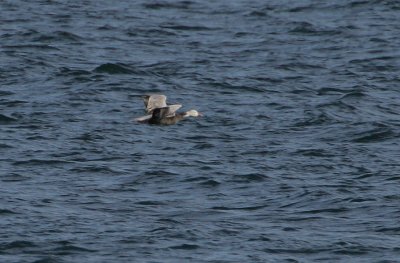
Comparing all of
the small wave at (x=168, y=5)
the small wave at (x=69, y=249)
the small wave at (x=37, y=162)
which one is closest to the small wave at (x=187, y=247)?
the small wave at (x=69, y=249)

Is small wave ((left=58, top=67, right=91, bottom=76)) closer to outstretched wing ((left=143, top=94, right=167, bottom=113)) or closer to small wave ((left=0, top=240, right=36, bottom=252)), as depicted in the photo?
outstretched wing ((left=143, top=94, right=167, bottom=113))

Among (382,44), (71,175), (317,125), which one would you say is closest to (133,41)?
(382,44)

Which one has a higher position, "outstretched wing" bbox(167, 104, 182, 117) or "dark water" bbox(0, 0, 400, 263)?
"outstretched wing" bbox(167, 104, 182, 117)

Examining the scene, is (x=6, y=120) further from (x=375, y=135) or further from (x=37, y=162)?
(x=375, y=135)

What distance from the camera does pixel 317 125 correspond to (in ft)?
78.2

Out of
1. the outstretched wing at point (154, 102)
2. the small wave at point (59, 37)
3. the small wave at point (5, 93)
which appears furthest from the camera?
the small wave at point (59, 37)

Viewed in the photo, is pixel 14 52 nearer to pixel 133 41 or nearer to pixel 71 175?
pixel 133 41

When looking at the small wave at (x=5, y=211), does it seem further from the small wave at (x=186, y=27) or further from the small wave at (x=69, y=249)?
the small wave at (x=186, y=27)

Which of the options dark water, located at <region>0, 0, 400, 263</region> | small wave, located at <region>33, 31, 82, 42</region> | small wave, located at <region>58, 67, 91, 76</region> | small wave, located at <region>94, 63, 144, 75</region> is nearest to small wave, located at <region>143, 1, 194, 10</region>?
dark water, located at <region>0, 0, 400, 263</region>

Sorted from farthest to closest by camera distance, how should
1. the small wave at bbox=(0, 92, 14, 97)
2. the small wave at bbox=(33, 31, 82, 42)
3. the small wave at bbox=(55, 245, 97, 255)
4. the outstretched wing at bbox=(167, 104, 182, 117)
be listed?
the small wave at bbox=(33, 31, 82, 42)
the small wave at bbox=(0, 92, 14, 97)
the outstretched wing at bbox=(167, 104, 182, 117)
the small wave at bbox=(55, 245, 97, 255)

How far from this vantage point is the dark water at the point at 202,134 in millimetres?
17219

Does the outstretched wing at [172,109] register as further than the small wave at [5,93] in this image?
No

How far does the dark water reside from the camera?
17.2 meters

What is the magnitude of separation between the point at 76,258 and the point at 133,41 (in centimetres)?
1572
